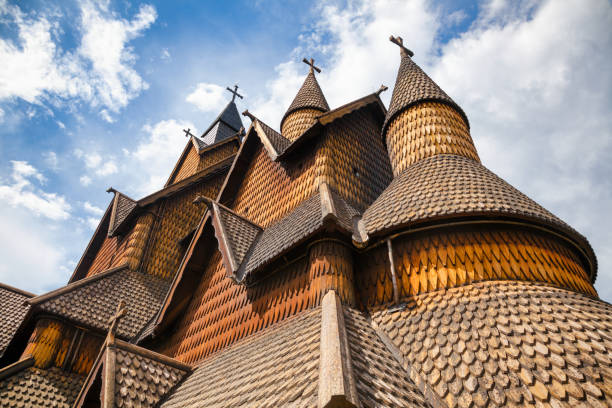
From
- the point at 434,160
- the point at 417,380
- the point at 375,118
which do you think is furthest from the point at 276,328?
the point at 375,118

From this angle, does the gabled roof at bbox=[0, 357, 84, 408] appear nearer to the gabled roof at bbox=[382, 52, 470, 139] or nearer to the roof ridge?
the roof ridge

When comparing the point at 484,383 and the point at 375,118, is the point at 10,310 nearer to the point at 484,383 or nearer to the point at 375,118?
the point at 375,118

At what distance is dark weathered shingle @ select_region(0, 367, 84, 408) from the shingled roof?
7.48 metres

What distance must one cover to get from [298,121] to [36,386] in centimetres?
1161

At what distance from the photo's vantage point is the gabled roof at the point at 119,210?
43.5 feet

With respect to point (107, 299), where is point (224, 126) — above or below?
above

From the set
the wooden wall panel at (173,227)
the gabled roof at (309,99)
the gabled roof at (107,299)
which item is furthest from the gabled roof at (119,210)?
the gabled roof at (309,99)

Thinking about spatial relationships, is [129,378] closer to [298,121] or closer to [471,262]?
[471,262]

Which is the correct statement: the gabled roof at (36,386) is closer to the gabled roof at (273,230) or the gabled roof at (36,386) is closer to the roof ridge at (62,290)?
the roof ridge at (62,290)

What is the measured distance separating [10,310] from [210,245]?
8270 mm

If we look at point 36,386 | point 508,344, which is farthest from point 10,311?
point 508,344

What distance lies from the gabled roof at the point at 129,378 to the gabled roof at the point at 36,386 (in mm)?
2280

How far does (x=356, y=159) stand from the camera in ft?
29.8

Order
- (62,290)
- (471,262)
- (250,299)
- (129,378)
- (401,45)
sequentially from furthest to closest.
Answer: (401,45) < (62,290) < (250,299) < (129,378) < (471,262)
